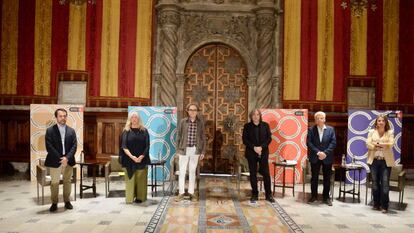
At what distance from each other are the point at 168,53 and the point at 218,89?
146 centimetres

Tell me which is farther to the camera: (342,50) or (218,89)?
(218,89)

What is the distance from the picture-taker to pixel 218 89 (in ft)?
30.1

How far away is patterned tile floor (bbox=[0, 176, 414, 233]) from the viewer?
14.9 ft

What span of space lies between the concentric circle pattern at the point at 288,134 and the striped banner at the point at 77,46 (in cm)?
319

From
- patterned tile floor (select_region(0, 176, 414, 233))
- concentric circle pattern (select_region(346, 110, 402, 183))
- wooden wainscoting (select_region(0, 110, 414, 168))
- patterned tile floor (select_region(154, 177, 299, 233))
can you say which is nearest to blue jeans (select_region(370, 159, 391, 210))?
patterned tile floor (select_region(0, 176, 414, 233))

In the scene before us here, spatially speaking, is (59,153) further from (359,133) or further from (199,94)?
(359,133)

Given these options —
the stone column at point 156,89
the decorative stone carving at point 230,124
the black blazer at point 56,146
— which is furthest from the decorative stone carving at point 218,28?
the black blazer at point 56,146

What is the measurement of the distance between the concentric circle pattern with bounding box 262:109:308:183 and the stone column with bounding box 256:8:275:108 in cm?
135

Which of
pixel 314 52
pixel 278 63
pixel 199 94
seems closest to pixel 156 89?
pixel 199 94

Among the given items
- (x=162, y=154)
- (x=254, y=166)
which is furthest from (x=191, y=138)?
(x=162, y=154)

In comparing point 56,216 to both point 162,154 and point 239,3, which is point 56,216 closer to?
point 162,154

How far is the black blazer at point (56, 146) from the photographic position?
5219mm

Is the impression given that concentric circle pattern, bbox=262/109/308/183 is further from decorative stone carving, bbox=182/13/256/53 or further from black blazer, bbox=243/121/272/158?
decorative stone carving, bbox=182/13/256/53

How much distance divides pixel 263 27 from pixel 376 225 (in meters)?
5.42
